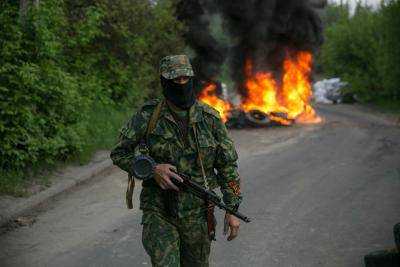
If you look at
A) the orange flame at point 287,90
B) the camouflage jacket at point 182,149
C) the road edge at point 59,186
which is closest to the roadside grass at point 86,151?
the road edge at point 59,186

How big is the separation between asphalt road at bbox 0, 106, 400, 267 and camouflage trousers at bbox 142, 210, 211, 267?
1957 millimetres

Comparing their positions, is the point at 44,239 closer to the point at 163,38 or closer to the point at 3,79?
the point at 3,79

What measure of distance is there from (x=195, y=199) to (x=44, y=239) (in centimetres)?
350

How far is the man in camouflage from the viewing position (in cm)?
380

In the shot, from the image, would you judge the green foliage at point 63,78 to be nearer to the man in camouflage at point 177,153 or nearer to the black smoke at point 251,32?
the black smoke at point 251,32

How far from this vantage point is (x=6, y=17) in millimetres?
9344

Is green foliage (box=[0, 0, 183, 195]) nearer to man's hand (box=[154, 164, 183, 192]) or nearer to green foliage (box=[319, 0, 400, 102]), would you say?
man's hand (box=[154, 164, 183, 192])

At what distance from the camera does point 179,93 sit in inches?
151

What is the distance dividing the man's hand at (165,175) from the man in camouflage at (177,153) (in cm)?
4

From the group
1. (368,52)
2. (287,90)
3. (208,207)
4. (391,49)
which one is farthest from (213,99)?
(208,207)

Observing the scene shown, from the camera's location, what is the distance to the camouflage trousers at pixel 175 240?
3.75 meters

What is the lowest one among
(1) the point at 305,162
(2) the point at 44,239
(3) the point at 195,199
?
(1) the point at 305,162

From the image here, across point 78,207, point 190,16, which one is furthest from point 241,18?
point 78,207

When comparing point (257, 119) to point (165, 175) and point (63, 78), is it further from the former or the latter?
point (165, 175)
